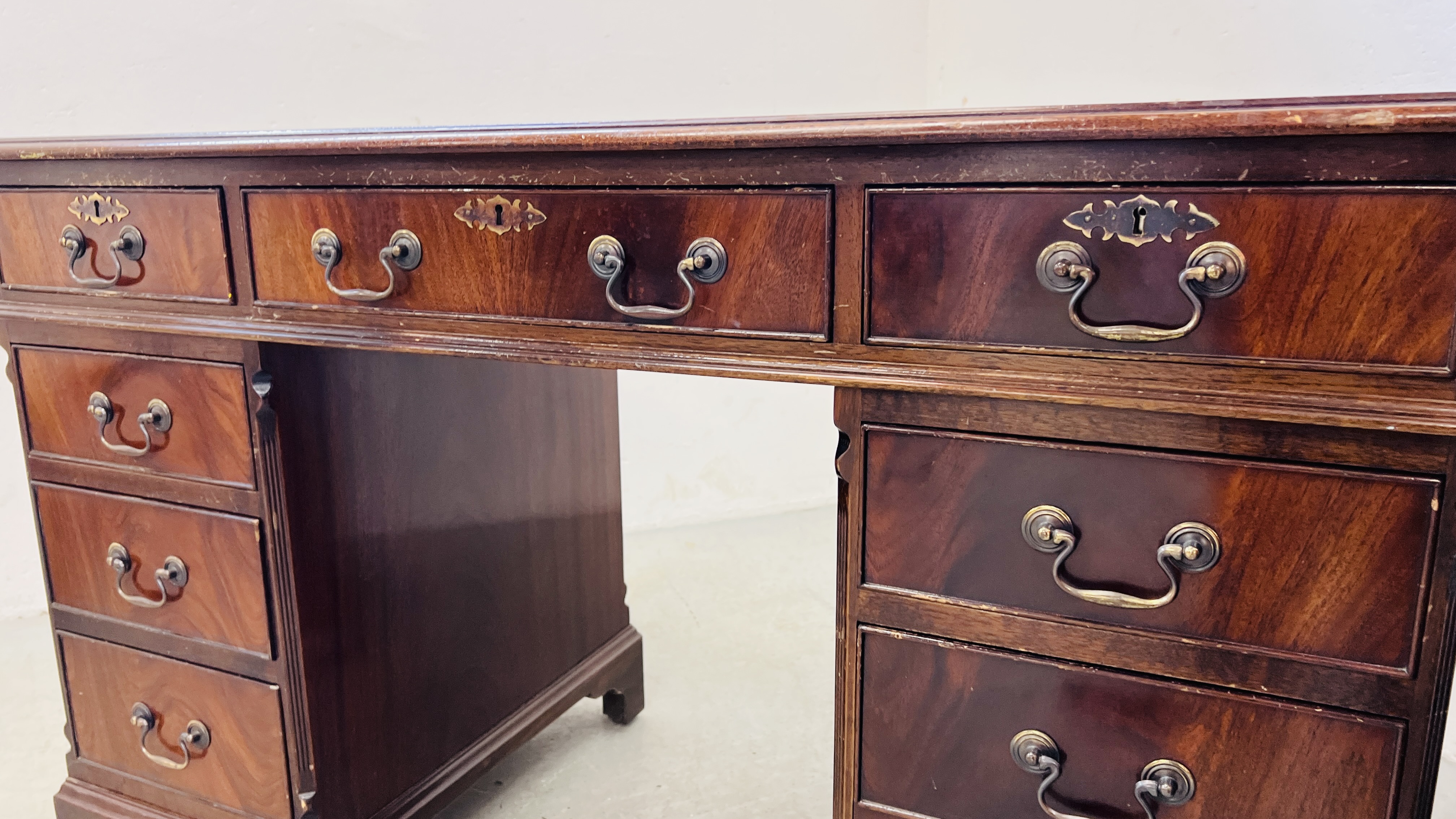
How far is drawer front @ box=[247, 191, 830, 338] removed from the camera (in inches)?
31.3

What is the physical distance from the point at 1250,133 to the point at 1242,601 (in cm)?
34

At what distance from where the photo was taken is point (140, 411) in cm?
113

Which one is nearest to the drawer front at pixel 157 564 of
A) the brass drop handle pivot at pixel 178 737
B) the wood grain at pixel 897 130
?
the brass drop handle pivot at pixel 178 737

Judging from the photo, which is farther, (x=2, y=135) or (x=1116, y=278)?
(x=2, y=135)

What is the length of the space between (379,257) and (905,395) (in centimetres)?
52

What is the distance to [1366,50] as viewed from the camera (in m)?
1.47

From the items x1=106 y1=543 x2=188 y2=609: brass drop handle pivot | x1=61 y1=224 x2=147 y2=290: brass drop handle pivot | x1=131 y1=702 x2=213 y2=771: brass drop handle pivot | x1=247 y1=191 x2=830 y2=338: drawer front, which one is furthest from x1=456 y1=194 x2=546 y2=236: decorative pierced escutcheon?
x1=131 y1=702 x2=213 y2=771: brass drop handle pivot

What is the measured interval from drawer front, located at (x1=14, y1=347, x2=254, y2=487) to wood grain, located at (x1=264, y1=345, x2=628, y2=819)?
0.07m

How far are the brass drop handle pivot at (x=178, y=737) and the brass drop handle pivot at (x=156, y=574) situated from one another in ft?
0.48

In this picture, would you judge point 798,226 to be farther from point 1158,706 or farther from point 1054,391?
point 1158,706

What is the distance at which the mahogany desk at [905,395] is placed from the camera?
663 mm

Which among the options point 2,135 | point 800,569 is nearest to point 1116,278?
point 800,569

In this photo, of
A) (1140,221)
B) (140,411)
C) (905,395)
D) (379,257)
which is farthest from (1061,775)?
(140,411)

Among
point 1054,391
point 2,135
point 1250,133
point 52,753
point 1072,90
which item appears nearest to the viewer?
point 1250,133
